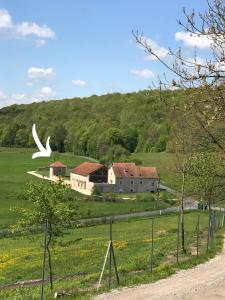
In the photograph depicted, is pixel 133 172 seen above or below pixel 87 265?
above

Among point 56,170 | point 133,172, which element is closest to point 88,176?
point 133,172

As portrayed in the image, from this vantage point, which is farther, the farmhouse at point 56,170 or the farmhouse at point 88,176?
the farmhouse at point 56,170

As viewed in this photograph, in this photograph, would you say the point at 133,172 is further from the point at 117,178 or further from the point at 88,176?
the point at 88,176

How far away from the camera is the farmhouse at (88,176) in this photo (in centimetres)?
11713

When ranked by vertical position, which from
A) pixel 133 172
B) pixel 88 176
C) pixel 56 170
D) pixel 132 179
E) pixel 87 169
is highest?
pixel 87 169

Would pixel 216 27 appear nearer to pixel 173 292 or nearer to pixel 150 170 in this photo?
pixel 173 292

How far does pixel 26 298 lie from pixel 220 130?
8.83m

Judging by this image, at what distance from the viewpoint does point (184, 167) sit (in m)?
28.9

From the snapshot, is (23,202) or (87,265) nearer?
(87,265)

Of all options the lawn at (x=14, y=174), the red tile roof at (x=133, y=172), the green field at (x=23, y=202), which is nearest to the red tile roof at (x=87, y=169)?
the red tile roof at (x=133, y=172)

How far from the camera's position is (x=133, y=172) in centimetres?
12050

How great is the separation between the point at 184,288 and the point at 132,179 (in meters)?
100

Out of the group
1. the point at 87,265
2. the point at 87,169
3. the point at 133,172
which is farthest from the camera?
the point at 87,169

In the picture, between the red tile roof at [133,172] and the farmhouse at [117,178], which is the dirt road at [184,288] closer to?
the farmhouse at [117,178]
